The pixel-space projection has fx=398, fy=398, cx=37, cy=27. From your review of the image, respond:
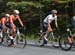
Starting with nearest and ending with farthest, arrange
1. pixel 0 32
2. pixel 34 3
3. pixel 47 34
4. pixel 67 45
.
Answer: pixel 67 45 < pixel 47 34 < pixel 0 32 < pixel 34 3

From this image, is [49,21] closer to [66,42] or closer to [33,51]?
[66,42]

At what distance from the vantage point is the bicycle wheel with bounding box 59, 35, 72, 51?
1731 centimetres

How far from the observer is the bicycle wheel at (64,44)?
1731 centimetres

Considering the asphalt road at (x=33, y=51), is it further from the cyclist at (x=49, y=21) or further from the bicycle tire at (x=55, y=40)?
the cyclist at (x=49, y=21)

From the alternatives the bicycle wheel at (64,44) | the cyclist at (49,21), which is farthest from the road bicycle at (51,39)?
the bicycle wheel at (64,44)

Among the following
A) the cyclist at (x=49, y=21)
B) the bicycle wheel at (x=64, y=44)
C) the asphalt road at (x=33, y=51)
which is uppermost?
the cyclist at (x=49, y=21)

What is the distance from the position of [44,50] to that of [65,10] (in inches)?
311

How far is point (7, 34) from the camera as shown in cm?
1977

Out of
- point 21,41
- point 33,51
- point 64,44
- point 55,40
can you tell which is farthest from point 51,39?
point 33,51

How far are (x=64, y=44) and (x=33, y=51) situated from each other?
140 centimetres

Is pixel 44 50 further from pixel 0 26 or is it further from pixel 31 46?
pixel 0 26

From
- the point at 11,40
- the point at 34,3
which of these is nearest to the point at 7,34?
the point at 11,40

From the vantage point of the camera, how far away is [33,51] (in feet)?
57.1

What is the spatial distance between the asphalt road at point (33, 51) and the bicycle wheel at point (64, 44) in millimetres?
199
